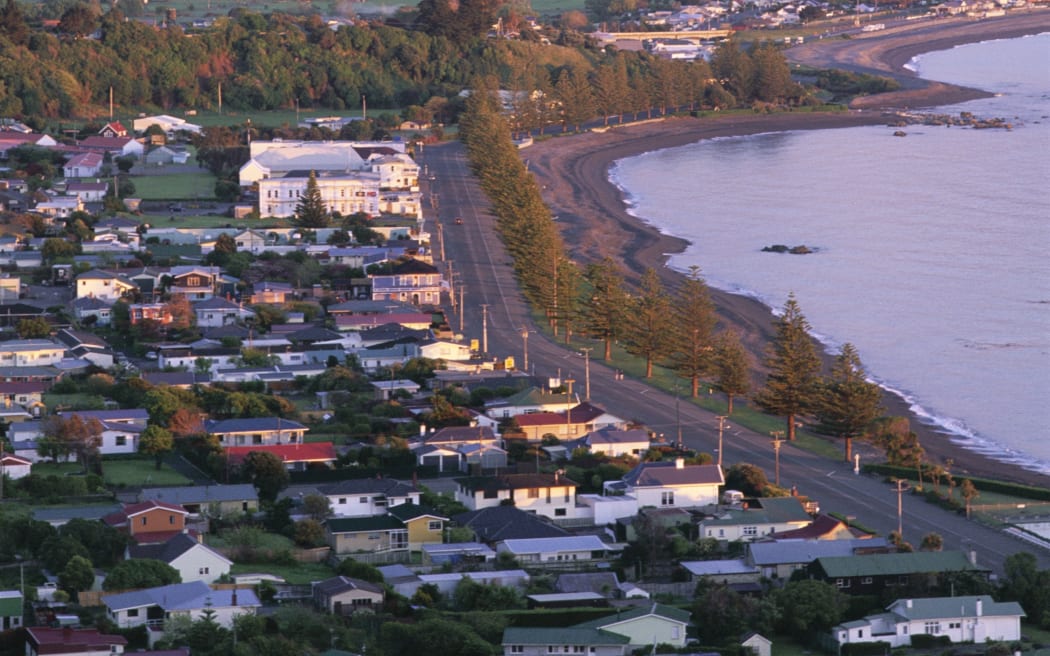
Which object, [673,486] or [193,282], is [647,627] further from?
[193,282]

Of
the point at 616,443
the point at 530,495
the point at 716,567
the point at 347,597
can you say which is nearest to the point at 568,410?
the point at 616,443

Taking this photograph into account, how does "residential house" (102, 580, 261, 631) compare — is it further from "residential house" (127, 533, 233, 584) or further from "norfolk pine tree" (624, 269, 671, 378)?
"norfolk pine tree" (624, 269, 671, 378)

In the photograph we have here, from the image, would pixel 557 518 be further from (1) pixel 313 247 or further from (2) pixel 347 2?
(2) pixel 347 2

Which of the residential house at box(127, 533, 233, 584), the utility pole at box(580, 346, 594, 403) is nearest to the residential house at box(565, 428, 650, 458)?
the utility pole at box(580, 346, 594, 403)

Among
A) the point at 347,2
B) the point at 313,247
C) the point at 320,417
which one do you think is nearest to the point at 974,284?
the point at 313,247

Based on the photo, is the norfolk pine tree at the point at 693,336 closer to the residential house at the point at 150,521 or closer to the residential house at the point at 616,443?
the residential house at the point at 616,443

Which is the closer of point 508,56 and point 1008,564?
point 1008,564
